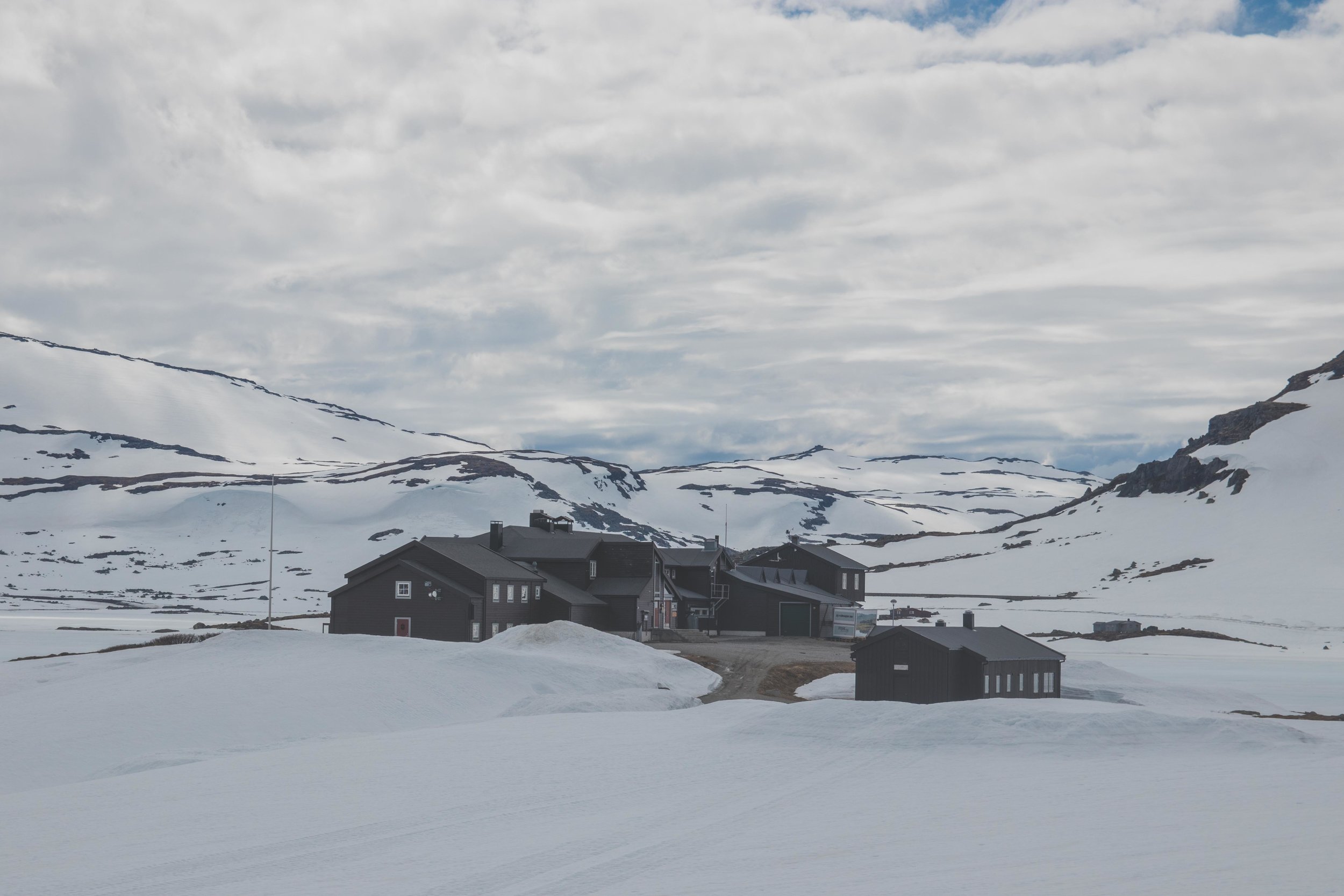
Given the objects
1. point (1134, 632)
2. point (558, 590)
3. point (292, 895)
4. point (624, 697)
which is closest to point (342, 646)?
point (624, 697)

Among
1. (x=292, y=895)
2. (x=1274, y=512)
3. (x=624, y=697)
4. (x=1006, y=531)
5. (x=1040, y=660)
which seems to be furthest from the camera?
(x=1006, y=531)

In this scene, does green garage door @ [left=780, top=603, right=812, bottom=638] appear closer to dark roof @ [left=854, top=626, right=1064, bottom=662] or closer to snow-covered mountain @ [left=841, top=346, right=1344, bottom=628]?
snow-covered mountain @ [left=841, top=346, right=1344, bottom=628]

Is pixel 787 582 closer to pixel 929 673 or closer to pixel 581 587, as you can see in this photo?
pixel 581 587

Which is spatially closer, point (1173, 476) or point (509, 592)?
point (509, 592)

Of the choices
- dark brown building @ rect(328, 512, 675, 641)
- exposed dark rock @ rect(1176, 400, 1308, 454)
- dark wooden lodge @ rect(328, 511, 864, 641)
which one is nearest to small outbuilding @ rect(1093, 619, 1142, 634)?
dark wooden lodge @ rect(328, 511, 864, 641)

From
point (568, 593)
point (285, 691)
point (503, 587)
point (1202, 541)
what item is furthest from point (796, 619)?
point (1202, 541)

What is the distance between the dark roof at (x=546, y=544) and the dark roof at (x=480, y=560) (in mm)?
2556

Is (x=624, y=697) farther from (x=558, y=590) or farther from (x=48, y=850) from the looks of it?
(x=558, y=590)

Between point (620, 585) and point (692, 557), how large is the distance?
38.1 feet

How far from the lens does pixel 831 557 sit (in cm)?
9462

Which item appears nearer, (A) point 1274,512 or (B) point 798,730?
(B) point 798,730

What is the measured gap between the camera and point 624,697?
43.2 meters

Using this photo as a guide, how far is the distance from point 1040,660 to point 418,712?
2522 centimetres

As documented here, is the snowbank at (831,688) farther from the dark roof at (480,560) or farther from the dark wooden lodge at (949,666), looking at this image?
the dark roof at (480,560)
